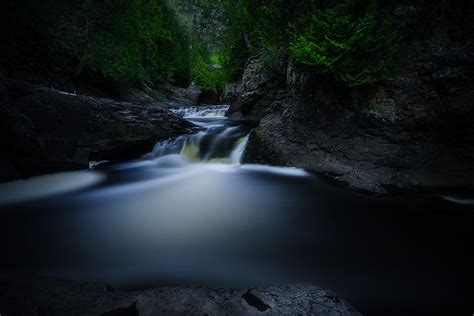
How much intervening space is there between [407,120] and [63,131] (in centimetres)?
785

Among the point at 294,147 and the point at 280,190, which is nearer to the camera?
the point at 280,190

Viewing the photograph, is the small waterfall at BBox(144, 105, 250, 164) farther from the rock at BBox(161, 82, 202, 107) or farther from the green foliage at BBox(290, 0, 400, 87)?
the rock at BBox(161, 82, 202, 107)

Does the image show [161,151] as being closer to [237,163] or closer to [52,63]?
[237,163]

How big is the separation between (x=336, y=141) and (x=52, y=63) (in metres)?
12.9

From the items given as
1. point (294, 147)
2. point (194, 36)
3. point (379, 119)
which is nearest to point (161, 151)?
point (294, 147)

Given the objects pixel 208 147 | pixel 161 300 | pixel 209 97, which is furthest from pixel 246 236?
pixel 209 97

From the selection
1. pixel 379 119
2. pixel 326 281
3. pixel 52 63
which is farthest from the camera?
pixel 52 63

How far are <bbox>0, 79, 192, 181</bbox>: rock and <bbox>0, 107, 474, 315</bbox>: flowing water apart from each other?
49 cm

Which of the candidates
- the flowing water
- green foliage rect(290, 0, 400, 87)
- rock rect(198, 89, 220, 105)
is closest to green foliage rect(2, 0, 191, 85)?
the flowing water

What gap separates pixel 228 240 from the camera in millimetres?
3432

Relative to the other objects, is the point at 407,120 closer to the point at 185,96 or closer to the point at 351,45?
the point at 351,45

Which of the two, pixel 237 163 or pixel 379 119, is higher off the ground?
pixel 379 119

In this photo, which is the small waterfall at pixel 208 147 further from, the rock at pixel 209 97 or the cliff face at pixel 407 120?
the rock at pixel 209 97

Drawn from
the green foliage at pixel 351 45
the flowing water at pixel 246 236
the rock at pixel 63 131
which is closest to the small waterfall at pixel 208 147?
the rock at pixel 63 131
